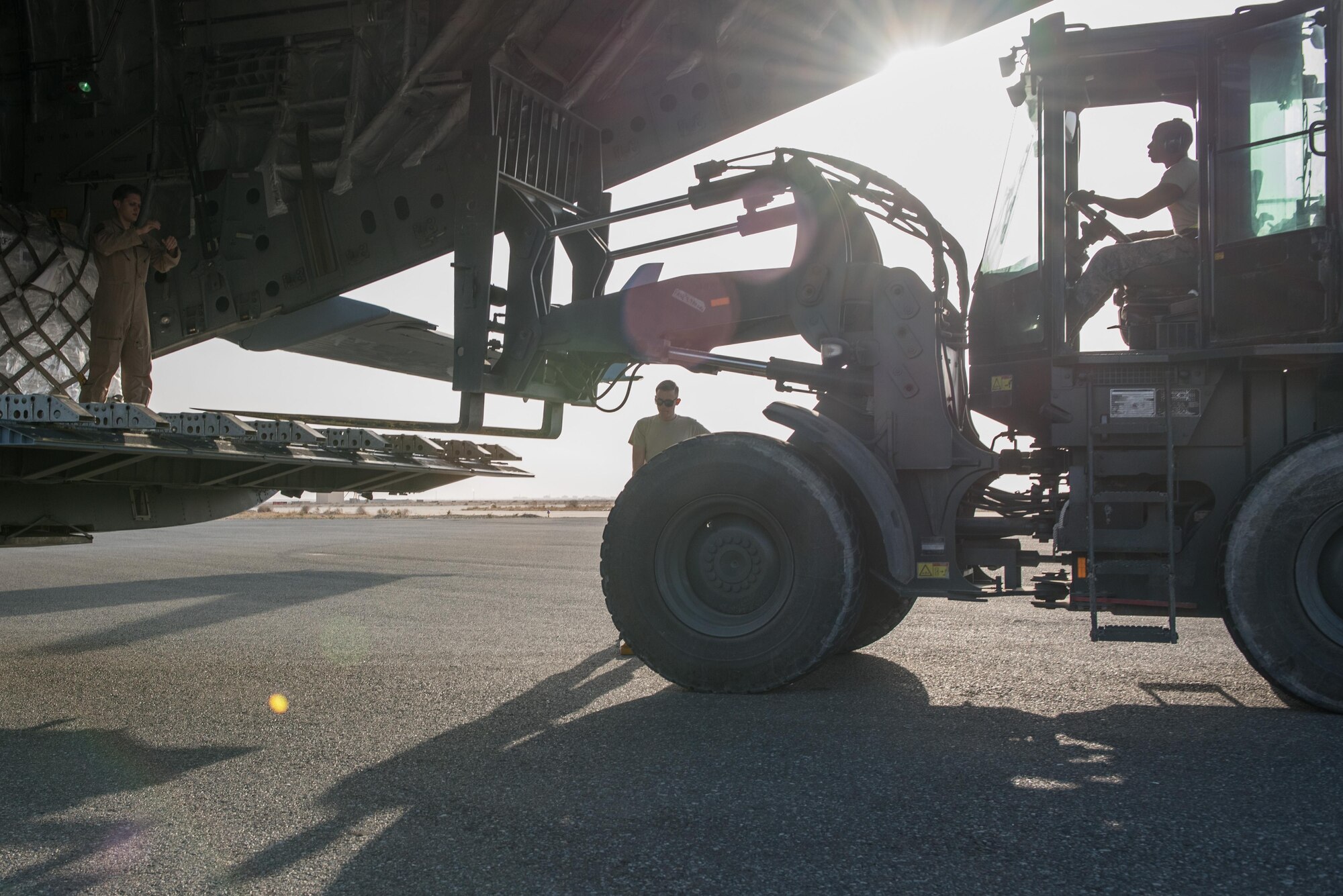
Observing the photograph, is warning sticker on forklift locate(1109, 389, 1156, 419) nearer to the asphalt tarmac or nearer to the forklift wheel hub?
the asphalt tarmac

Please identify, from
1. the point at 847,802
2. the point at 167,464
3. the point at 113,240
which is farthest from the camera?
the point at 113,240

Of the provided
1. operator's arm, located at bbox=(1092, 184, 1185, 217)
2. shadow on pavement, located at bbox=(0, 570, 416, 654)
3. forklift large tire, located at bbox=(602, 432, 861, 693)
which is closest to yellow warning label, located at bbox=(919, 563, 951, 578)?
forklift large tire, located at bbox=(602, 432, 861, 693)

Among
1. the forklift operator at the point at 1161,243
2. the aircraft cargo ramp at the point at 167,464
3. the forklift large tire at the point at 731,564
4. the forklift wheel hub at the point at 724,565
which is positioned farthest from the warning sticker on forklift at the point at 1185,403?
the aircraft cargo ramp at the point at 167,464

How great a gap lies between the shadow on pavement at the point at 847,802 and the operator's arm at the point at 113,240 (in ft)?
13.6

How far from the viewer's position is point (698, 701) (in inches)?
200

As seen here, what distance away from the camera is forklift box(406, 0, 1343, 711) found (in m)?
4.82

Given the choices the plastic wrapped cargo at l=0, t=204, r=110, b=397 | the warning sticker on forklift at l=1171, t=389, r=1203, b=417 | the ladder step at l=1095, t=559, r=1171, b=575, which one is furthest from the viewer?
the plastic wrapped cargo at l=0, t=204, r=110, b=397

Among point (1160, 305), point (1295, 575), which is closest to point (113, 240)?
point (1160, 305)

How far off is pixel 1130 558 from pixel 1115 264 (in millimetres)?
1535

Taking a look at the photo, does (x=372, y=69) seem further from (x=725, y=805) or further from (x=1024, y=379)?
(x=725, y=805)

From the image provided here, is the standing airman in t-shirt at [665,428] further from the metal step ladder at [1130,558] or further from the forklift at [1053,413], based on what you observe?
the metal step ladder at [1130,558]

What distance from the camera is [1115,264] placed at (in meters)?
5.32

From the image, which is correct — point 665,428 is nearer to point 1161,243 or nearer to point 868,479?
point 868,479

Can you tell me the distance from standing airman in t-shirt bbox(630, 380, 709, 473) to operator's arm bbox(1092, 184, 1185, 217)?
11.1 ft
